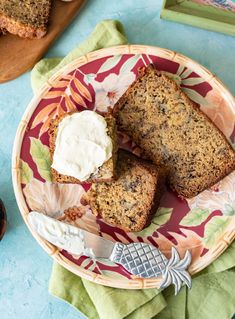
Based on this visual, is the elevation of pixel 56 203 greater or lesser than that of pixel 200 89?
lesser

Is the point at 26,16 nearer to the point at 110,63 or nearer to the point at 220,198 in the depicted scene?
the point at 110,63

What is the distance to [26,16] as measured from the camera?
8.57 feet

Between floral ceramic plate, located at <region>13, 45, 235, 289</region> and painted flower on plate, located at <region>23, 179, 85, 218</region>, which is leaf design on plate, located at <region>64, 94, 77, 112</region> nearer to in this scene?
floral ceramic plate, located at <region>13, 45, 235, 289</region>

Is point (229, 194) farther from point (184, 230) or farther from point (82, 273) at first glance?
point (82, 273)

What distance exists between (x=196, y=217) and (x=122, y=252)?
1.21ft

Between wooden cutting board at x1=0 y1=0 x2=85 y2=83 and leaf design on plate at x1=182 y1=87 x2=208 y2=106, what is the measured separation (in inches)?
27.0

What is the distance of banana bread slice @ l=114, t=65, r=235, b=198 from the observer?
2.40 m


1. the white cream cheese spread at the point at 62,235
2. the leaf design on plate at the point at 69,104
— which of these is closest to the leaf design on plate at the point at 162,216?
the white cream cheese spread at the point at 62,235

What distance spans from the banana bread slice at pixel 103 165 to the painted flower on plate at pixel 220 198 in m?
0.41

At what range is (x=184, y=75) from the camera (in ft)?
8.14

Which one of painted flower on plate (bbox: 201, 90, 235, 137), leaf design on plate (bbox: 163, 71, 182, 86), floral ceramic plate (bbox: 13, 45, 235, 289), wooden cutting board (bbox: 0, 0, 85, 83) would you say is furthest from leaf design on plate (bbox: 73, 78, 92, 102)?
painted flower on plate (bbox: 201, 90, 235, 137)

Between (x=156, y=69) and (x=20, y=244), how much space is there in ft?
3.48

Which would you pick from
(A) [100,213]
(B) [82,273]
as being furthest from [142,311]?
(A) [100,213]

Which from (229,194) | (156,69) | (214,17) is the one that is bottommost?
(229,194)
